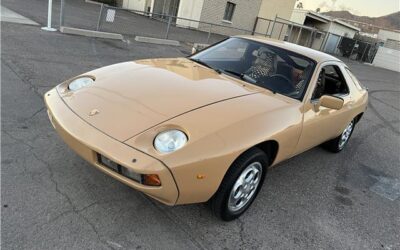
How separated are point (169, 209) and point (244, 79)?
1.62 m

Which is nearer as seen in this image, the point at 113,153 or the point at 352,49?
the point at 113,153

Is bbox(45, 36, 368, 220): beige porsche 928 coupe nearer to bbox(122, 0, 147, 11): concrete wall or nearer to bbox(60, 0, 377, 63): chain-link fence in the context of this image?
bbox(60, 0, 377, 63): chain-link fence

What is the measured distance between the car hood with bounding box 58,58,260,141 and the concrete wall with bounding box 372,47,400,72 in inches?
1360

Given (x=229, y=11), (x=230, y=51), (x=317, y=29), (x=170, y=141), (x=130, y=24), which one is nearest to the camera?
(x=170, y=141)

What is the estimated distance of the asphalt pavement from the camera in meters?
2.77

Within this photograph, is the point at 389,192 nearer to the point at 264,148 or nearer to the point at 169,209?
the point at 264,148

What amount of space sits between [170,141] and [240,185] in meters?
0.84

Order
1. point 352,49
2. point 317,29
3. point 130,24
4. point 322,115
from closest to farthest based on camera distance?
point 322,115
point 130,24
point 317,29
point 352,49

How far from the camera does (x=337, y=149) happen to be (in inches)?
219

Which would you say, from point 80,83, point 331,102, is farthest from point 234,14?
point 80,83

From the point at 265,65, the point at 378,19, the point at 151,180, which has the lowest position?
the point at 151,180

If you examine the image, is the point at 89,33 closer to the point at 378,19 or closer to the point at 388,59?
the point at 388,59

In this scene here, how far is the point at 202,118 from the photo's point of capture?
2908 mm

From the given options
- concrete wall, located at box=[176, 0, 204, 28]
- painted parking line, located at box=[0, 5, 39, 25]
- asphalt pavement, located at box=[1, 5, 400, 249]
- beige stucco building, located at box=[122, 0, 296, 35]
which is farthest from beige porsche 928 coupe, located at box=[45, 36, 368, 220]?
concrete wall, located at box=[176, 0, 204, 28]
